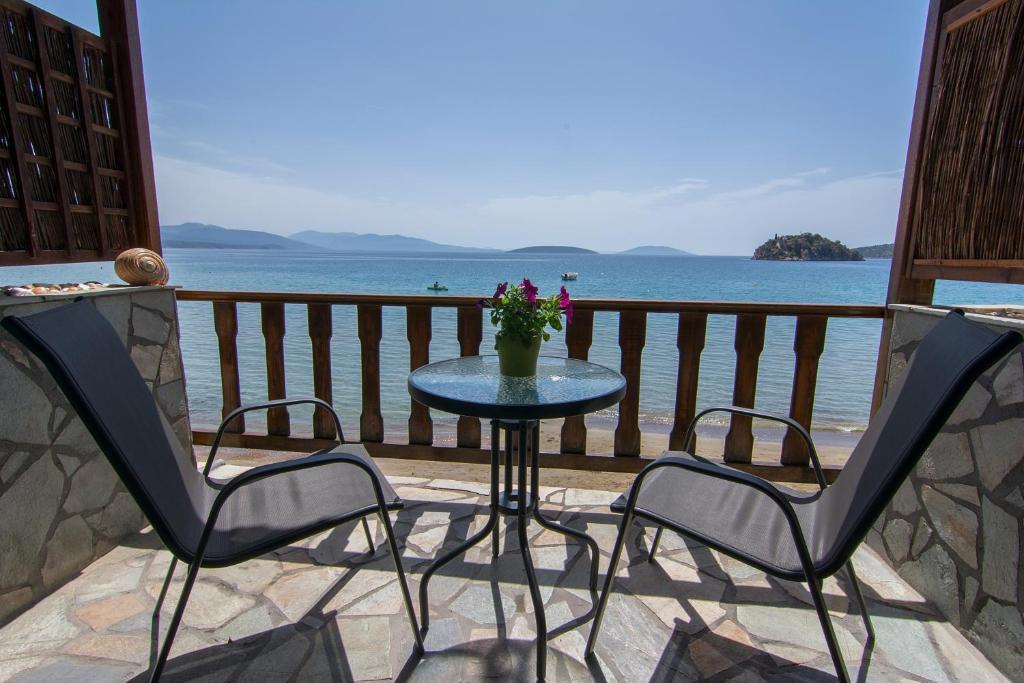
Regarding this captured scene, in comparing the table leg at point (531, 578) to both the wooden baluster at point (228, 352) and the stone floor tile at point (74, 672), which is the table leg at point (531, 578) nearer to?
the stone floor tile at point (74, 672)

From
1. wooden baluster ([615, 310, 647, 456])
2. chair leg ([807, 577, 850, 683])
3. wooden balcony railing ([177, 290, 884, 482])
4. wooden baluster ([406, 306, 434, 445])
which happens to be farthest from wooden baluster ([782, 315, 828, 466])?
wooden baluster ([406, 306, 434, 445])

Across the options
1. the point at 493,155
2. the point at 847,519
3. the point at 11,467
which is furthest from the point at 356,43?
the point at 493,155

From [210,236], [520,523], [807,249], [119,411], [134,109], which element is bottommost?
[520,523]

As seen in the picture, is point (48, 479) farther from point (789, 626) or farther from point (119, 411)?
point (789, 626)

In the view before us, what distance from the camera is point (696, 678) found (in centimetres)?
128

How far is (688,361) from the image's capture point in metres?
2.37

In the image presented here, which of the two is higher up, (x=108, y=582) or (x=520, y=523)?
(x=520, y=523)

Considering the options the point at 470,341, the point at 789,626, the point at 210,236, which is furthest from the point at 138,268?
the point at 210,236

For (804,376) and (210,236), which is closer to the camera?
(804,376)

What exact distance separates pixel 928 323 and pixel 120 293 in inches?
123

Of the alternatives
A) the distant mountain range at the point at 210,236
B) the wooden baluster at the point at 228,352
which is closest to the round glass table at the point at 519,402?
the wooden baluster at the point at 228,352

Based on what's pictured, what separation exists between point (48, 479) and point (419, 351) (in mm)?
1478

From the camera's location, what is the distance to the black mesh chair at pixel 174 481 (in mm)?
1002

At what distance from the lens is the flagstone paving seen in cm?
130
